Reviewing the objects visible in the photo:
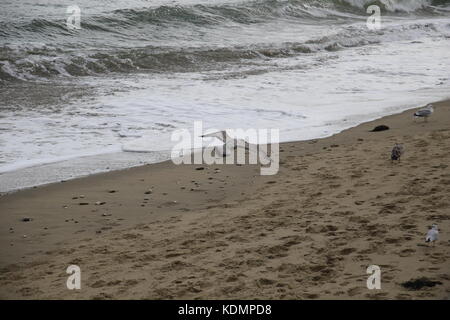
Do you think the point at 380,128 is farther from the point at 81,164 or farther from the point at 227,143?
the point at 81,164

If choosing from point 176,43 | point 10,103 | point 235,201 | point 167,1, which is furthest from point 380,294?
point 167,1

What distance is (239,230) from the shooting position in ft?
15.4

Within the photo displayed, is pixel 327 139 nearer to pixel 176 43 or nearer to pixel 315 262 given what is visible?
pixel 315 262

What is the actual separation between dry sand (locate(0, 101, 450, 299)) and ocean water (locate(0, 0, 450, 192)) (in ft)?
2.80

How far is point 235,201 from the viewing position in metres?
5.47

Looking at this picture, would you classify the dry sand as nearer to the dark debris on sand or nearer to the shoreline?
the dark debris on sand

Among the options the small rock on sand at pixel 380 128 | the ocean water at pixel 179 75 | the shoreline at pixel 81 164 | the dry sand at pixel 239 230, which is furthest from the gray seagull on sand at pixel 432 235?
the small rock on sand at pixel 380 128

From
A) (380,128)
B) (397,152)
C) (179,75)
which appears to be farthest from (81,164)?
(179,75)

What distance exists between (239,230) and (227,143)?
2726mm

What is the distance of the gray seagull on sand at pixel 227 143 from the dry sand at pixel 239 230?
1.60ft

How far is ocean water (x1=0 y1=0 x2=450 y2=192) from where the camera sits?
24.4ft

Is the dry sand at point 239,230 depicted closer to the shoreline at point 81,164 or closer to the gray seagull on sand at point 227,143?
the shoreline at point 81,164

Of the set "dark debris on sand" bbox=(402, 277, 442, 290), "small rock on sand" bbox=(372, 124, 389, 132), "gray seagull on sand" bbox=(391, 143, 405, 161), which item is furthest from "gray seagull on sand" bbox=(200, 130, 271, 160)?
"dark debris on sand" bbox=(402, 277, 442, 290)
